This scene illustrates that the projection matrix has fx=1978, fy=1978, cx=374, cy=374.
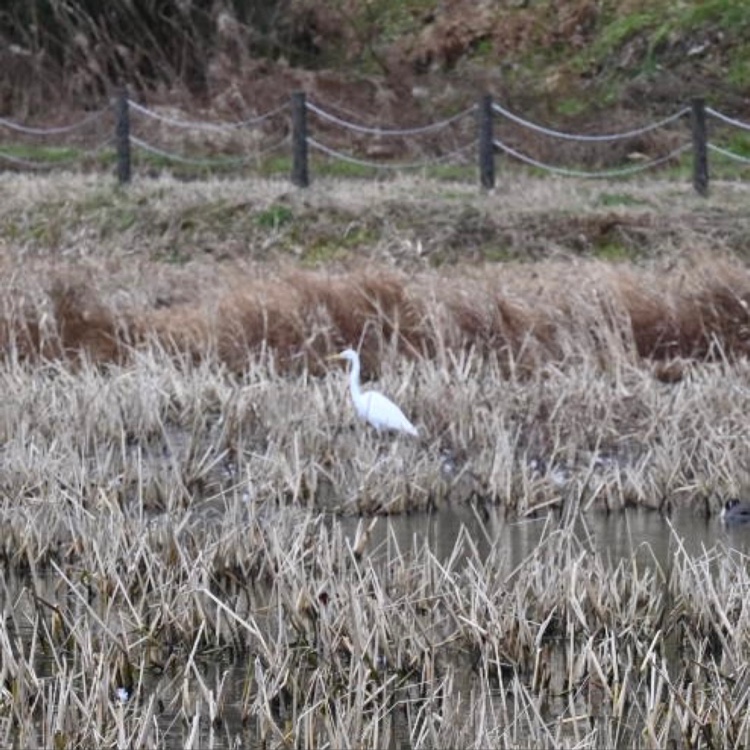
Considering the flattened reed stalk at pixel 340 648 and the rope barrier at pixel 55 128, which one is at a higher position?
the rope barrier at pixel 55 128

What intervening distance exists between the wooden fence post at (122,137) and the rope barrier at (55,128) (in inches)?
53.9

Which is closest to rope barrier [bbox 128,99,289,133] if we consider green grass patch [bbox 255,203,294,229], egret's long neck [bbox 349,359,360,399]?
green grass patch [bbox 255,203,294,229]

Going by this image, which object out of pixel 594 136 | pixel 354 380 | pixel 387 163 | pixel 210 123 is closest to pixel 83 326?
pixel 354 380

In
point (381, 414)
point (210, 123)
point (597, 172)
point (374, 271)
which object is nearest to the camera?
point (381, 414)

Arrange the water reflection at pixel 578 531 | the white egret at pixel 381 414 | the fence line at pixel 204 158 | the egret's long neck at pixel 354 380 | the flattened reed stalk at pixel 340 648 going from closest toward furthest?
the flattened reed stalk at pixel 340 648
the water reflection at pixel 578 531
the white egret at pixel 381 414
the egret's long neck at pixel 354 380
the fence line at pixel 204 158

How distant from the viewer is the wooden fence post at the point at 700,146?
18.5 meters

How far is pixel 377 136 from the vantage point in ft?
71.6

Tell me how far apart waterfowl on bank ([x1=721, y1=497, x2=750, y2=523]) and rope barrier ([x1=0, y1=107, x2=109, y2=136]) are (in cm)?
1370

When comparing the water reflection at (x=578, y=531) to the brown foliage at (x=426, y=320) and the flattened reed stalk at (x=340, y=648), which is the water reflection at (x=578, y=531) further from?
the brown foliage at (x=426, y=320)

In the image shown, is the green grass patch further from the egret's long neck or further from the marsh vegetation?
the egret's long neck

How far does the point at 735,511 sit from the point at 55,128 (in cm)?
1521

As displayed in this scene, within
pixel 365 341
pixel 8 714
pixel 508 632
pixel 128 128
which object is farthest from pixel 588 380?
pixel 128 128

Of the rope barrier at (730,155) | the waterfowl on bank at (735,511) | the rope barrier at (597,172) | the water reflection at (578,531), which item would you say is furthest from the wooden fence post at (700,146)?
the water reflection at (578,531)

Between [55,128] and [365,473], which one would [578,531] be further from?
[55,128]
